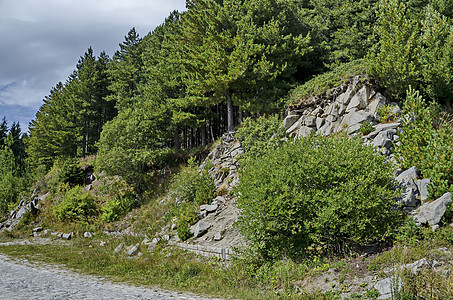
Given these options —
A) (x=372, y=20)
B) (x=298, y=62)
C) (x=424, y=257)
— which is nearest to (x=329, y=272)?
(x=424, y=257)

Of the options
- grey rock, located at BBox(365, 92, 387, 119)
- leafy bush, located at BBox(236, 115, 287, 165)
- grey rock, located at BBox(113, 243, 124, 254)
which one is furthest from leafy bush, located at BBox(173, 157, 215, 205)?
grey rock, located at BBox(365, 92, 387, 119)

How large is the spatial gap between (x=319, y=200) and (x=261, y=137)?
26.9ft

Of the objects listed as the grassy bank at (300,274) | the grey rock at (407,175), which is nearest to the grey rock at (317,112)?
the grey rock at (407,175)

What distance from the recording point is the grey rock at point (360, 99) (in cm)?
1421

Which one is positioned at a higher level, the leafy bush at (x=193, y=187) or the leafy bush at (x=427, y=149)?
the leafy bush at (x=427, y=149)

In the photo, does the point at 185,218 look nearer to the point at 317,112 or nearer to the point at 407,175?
the point at 317,112

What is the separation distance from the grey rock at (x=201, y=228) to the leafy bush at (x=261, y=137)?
12.5ft

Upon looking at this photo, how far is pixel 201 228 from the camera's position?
1287 cm

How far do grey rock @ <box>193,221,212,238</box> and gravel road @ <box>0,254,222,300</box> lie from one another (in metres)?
4.36

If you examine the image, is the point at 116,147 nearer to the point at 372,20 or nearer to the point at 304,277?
the point at 304,277

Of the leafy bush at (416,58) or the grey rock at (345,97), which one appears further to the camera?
the grey rock at (345,97)

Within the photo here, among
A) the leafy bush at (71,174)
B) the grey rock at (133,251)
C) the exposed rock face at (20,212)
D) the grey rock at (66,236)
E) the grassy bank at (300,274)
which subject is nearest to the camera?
the grassy bank at (300,274)

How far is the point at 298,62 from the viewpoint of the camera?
22.1 meters

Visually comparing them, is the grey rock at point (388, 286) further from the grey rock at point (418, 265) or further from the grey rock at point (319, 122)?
the grey rock at point (319, 122)
